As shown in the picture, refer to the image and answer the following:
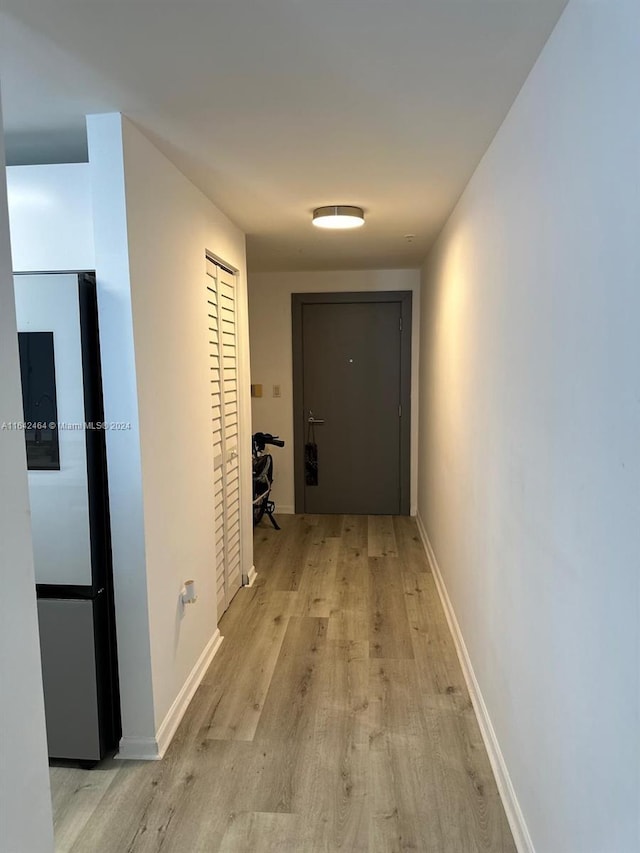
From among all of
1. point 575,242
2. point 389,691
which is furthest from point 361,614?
point 575,242

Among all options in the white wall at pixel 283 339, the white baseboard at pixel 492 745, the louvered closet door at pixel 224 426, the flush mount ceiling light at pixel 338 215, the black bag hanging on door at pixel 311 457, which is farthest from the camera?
the black bag hanging on door at pixel 311 457

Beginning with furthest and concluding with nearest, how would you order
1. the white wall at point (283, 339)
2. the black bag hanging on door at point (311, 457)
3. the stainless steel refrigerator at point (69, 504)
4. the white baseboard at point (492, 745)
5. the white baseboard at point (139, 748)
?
the black bag hanging on door at point (311, 457)
the white wall at point (283, 339)
the white baseboard at point (139, 748)
the stainless steel refrigerator at point (69, 504)
the white baseboard at point (492, 745)

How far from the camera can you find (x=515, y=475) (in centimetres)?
170

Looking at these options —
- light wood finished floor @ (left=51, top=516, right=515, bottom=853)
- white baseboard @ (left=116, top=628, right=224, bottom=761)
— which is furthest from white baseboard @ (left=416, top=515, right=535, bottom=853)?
white baseboard @ (left=116, top=628, right=224, bottom=761)

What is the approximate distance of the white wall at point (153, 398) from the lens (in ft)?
5.98

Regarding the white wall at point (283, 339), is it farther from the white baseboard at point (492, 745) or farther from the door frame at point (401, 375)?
the white baseboard at point (492, 745)

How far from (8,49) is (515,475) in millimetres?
1811

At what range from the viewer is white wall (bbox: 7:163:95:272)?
187cm

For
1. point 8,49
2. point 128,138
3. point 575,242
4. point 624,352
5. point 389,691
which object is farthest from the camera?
point 389,691

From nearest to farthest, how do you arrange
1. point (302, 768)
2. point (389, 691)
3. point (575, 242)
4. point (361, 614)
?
point (575, 242)
point (302, 768)
point (389, 691)
point (361, 614)

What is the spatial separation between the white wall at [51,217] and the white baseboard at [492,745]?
85.5 inches

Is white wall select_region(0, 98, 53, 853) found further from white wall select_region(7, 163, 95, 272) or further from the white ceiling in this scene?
white wall select_region(7, 163, 95, 272)

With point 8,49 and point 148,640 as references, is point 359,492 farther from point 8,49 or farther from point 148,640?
point 8,49

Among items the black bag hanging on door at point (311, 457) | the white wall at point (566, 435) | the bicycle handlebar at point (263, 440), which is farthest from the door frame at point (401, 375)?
the white wall at point (566, 435)
